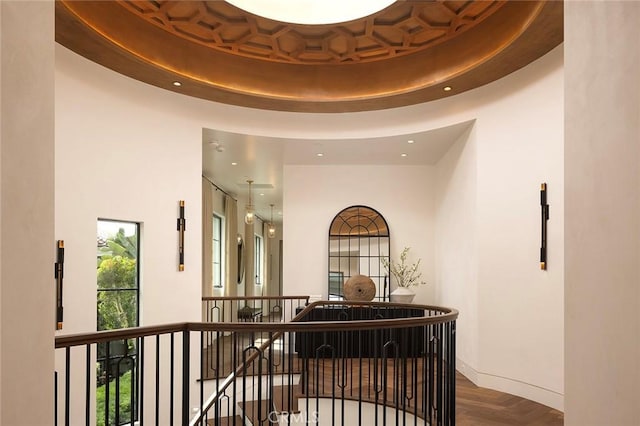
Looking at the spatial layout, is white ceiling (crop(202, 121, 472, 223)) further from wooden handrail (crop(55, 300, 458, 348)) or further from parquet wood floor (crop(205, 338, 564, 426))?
wooden handrail (crop(55, 300, 458, 348))

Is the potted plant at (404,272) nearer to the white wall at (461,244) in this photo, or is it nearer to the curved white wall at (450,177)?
the white wall at (461,244)

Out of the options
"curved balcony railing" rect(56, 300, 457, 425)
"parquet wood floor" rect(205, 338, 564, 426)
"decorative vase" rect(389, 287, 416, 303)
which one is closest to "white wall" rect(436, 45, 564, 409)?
"parquet wood floor" rect(205, 338, 564, 426)

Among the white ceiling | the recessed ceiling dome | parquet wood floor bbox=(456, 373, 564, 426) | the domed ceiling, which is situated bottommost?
parquet wood floor bbox=(456, 373, 564, 426)

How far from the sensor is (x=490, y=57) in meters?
5.79

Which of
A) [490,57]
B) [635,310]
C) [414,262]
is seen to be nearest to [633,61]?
[635,310]

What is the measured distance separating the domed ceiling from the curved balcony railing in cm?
297

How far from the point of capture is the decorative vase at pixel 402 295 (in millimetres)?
9148

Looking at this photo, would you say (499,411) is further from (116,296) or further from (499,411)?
(116,296)

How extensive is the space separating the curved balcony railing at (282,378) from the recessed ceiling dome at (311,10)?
3512 millimetres

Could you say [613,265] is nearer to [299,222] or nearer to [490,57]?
[490,57]

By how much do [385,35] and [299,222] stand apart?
14.0ft

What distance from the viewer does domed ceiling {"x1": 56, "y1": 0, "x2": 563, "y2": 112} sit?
17.9 feet

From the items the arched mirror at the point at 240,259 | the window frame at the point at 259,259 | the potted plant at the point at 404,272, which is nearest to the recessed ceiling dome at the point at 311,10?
the potted plant at the point at 404,272

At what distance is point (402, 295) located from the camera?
30.0ft
